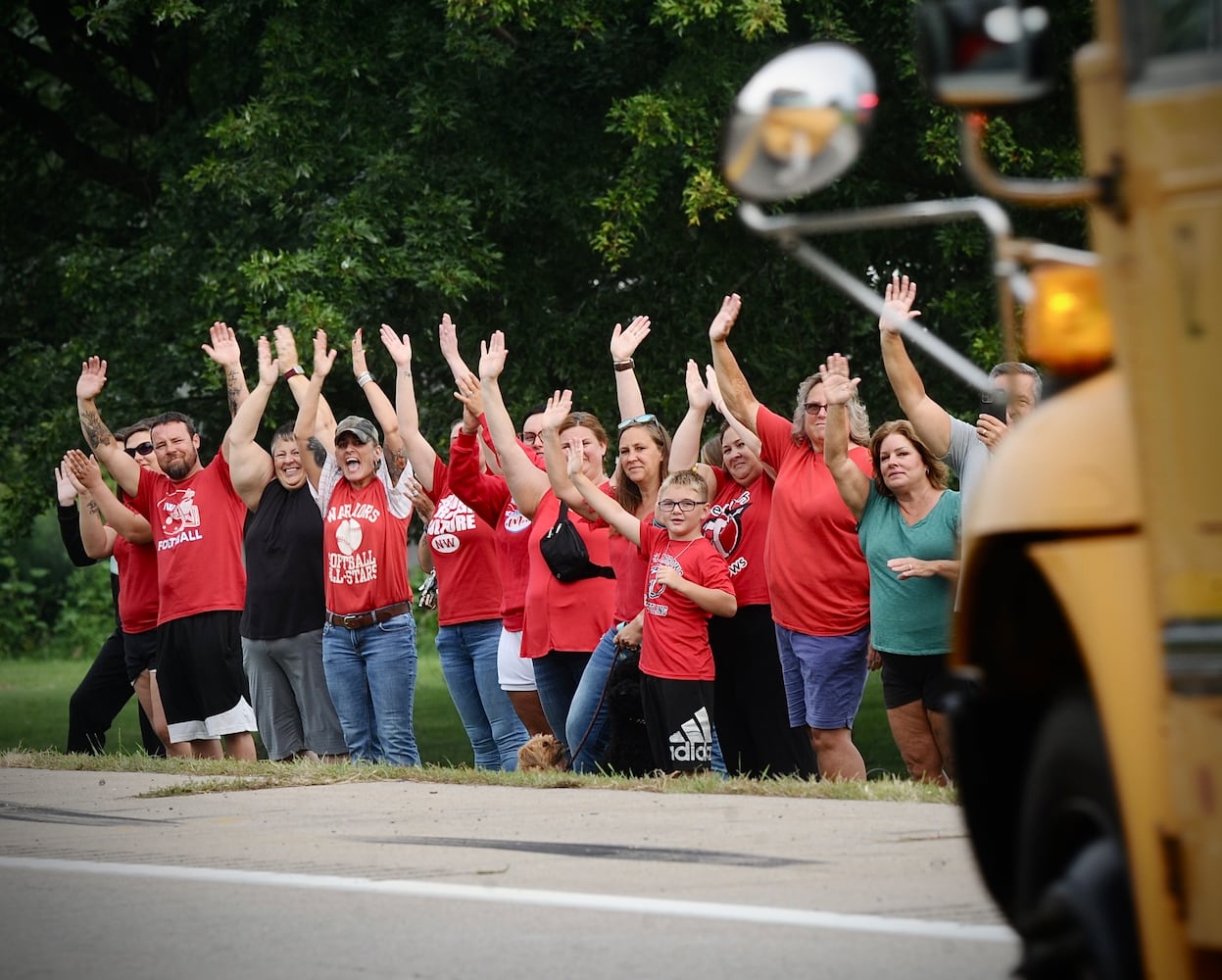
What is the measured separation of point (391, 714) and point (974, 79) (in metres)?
8.24

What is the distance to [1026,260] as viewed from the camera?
3324mm

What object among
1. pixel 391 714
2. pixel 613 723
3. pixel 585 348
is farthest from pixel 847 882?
pixel 585 348

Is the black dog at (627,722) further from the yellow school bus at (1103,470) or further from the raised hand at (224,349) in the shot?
the yellow school bus at (1103,470)

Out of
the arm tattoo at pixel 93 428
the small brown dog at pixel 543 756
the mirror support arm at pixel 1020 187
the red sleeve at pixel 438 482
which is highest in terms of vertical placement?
the mirror support arm at pixel 1020 187

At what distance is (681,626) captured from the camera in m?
9.12

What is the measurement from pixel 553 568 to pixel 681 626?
1015mm

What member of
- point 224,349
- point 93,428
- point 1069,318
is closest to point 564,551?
point 224,349

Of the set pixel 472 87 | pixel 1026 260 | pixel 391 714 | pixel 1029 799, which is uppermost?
pixel 472 87

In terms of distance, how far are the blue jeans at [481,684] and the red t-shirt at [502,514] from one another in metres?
0.31

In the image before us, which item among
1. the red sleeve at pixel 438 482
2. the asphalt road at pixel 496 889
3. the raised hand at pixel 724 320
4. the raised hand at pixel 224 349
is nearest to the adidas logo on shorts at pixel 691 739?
the asphalt road at pixel 496 889

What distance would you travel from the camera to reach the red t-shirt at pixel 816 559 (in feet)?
30.0

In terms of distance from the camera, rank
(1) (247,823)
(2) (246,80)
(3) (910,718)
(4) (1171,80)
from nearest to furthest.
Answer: (4) (1171,80) → (1) (247,823) → (3) (910,718) → (2) (246,80)

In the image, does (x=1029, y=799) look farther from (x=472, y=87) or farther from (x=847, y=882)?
(x=472, y=87)

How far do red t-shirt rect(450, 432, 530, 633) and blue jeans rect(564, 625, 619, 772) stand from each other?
87 cm
